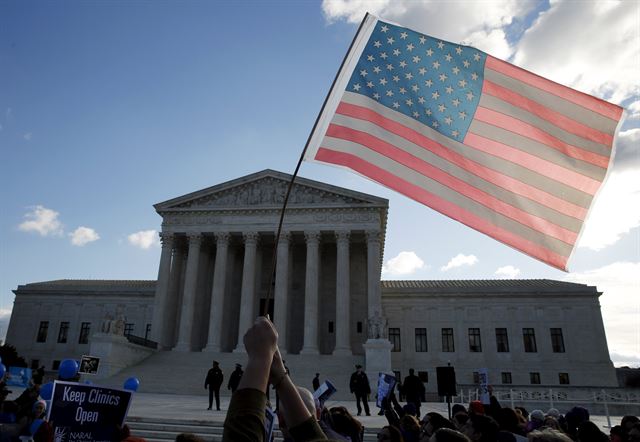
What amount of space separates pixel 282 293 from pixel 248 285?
10.1ft

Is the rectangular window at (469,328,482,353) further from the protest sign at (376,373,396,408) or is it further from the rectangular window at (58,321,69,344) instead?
the rectangular window at (58,321,69,344)

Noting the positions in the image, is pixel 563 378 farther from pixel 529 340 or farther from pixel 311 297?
pixel 311 297

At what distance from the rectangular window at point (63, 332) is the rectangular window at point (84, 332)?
1.66 m

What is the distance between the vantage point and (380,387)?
13273mm

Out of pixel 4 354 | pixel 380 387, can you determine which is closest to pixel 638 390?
pixel 380 387

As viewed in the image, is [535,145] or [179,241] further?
[179,241]

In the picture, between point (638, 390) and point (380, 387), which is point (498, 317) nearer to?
point (638, 390)

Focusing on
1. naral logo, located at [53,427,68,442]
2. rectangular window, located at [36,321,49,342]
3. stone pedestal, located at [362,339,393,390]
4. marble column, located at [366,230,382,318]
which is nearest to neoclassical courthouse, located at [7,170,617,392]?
marble column, located at [366,230,382,318]

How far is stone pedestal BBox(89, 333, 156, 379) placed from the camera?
1237 inches

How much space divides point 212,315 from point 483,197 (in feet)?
119

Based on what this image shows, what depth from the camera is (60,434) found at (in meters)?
5.16

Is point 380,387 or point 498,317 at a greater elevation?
point 498,317

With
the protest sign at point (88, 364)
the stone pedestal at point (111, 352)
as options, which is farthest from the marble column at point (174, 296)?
the protest sign at point (88, 364)

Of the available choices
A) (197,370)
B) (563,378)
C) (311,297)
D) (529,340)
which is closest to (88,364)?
(197,370)
